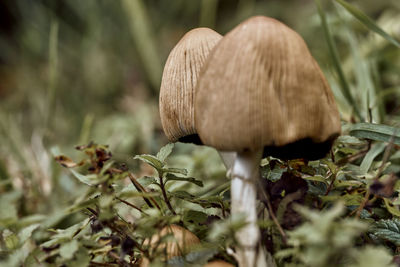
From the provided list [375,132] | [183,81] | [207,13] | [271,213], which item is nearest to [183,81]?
[183,81]

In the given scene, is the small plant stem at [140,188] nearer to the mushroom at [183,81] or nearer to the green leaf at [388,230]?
the mushroom at [183,81]

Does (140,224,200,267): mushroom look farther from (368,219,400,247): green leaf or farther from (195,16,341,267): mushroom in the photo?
(368,219,400,247): green leaf

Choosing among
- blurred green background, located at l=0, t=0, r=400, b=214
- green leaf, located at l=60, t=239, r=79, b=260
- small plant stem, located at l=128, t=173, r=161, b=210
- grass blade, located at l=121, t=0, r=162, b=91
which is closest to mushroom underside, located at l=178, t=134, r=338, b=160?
small plant stem, located at l=128, t=173, r=161, b=210

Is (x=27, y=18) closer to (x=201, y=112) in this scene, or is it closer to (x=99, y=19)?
(x=99, y=19)

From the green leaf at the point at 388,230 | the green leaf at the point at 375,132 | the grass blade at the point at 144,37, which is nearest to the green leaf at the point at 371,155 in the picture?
the green leaf at the point at 375,132

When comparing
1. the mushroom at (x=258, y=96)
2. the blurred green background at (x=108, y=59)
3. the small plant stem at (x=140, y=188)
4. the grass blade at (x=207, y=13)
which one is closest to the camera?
the mushroom at (x=258, y=96)

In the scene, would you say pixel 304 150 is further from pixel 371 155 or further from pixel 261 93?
pixel 371 155

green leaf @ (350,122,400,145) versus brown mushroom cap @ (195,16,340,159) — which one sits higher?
brown mushroom cap @ (195,16,340,159)

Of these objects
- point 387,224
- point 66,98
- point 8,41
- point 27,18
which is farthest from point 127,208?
point 8,41
